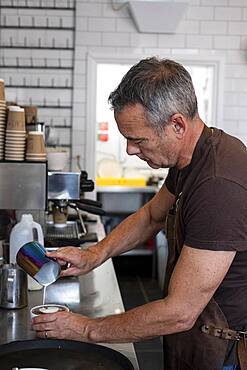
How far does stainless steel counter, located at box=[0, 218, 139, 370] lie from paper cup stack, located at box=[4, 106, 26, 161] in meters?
0.56

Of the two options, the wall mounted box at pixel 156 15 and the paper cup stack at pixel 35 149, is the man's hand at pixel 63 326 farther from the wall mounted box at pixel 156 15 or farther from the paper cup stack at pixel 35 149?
the wall mounted box at pixel 156 15

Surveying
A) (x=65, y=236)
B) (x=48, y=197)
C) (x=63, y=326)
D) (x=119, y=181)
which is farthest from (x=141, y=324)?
(x=119, y=181)

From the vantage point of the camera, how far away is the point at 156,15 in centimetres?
586

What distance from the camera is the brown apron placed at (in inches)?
73.5

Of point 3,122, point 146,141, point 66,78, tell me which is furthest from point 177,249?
point 66,78

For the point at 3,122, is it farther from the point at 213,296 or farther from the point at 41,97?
the point at 41,97

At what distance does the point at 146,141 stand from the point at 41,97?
14.7 feet

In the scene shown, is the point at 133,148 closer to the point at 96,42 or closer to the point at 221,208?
the point at 221,208

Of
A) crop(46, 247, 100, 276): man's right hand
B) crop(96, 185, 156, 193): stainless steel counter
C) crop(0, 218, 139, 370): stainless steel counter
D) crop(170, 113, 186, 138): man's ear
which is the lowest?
crop(0, 218, 139, 370): stainless steel counter

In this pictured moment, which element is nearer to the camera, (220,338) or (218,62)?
(220,338)

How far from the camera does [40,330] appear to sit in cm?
186

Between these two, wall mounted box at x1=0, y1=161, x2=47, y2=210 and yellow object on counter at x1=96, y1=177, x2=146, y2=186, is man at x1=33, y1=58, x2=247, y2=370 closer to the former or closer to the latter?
wall mounted box at x1=0, y1=161, x2=47, y2=210

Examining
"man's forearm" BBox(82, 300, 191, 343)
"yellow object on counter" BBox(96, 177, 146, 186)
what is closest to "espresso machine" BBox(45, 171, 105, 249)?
"man's forearm" BBox(82, 300, 191, 343)

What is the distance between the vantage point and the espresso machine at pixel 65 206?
3.13 m
